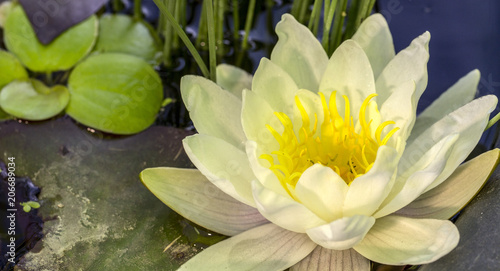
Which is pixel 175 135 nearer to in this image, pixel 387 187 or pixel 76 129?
pixel 76 129

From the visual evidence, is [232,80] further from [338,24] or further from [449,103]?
[449,103]

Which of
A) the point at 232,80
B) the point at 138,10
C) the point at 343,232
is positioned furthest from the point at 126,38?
the point at 343,232

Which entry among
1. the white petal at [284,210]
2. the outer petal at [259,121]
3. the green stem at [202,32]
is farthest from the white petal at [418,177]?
the green stem at [202,32]

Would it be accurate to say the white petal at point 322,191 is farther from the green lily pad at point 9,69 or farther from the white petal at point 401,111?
the green lily pad at point 9,69

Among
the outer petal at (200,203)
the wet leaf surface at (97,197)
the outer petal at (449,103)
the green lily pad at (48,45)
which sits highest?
the outer petal at (449,103)

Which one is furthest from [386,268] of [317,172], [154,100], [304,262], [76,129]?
[76,129]

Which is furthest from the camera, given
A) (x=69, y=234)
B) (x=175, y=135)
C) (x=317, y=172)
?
(x=175, y=135)

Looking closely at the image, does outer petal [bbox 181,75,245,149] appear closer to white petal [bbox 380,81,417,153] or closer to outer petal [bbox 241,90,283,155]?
outer petal [bbox 241,90,283,155]
